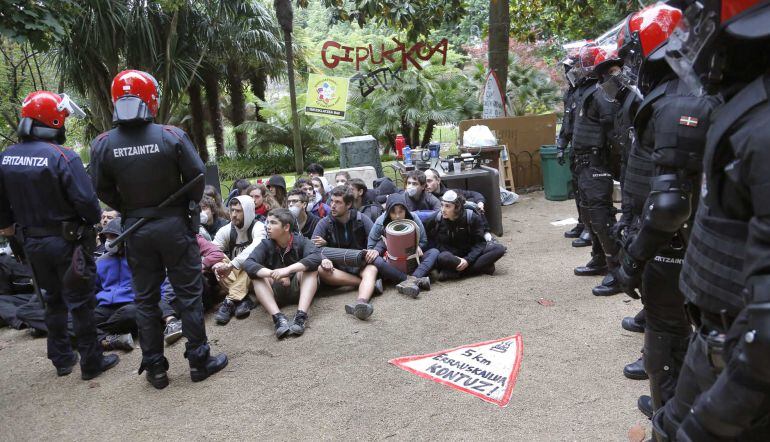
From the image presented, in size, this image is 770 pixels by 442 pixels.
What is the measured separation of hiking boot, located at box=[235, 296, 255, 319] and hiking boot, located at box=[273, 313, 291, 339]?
0.50m

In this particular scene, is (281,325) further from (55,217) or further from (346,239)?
(55,217)

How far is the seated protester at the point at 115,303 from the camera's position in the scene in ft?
15.7

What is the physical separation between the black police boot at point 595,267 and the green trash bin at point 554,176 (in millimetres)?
3808

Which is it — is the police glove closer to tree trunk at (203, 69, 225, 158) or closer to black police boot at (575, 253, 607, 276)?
black police boot at (575, 253, 607, 276)

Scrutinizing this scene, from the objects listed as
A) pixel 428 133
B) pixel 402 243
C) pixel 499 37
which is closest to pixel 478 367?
pixel 402 243

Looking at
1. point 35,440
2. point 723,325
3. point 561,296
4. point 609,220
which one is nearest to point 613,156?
point 609,220

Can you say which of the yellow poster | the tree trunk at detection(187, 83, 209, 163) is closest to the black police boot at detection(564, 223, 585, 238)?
the yellow poster

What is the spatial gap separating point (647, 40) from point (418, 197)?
3.85 metres

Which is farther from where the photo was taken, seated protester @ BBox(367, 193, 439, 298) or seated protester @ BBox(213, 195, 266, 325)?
seated protester @ BBox(367, 193, 439, 298)

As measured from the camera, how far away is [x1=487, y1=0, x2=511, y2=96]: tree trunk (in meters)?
10.1

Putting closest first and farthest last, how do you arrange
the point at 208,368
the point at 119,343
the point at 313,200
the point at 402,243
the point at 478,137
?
the point at 208,368
the point at 119,343
the point at 402,243
the point at 313,200
the point at 478,137

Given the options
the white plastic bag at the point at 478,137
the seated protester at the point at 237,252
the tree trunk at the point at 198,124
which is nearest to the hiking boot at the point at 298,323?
the seated protester at the point at 237,252

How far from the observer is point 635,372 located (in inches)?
136

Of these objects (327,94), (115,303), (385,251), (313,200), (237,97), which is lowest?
(115,303)
